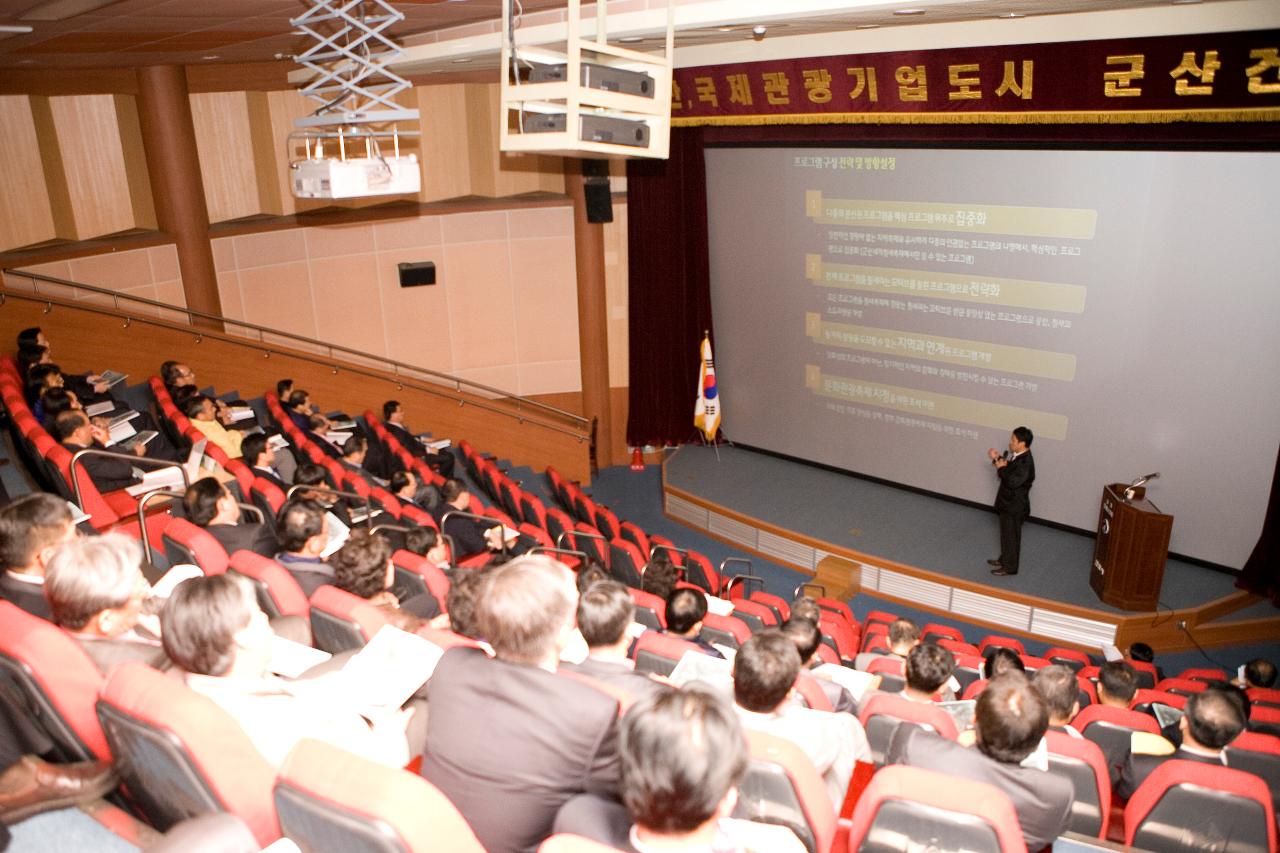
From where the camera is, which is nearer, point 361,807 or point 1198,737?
point 361,807

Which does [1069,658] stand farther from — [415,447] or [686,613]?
[415,447]

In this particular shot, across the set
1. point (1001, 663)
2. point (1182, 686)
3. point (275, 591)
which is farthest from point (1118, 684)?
point (275, 591)

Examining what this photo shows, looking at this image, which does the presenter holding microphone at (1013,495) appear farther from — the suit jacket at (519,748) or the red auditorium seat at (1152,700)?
the suit jacket at (519,748)

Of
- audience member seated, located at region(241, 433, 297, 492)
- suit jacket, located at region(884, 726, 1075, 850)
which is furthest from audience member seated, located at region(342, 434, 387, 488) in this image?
suit jacket, located at region(884, 726, 1075, 850)

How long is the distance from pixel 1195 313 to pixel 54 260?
32.8 ft

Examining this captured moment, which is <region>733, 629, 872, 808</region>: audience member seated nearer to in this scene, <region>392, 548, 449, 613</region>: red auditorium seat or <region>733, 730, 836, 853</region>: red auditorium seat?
<region>733, 730, 836, 853</region>: red auditorium seat

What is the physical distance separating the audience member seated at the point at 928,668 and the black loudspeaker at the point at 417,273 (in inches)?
346

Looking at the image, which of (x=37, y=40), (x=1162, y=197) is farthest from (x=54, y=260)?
(x=1162, y=197)

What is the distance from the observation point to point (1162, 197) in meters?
7.57

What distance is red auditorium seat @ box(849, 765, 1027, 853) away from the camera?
6.46 feet

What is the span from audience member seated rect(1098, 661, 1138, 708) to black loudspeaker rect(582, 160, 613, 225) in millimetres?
8001

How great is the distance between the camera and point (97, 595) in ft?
7.90

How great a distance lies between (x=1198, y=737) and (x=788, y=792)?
2334 mm

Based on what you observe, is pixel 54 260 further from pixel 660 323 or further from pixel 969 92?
pixel 969 92
